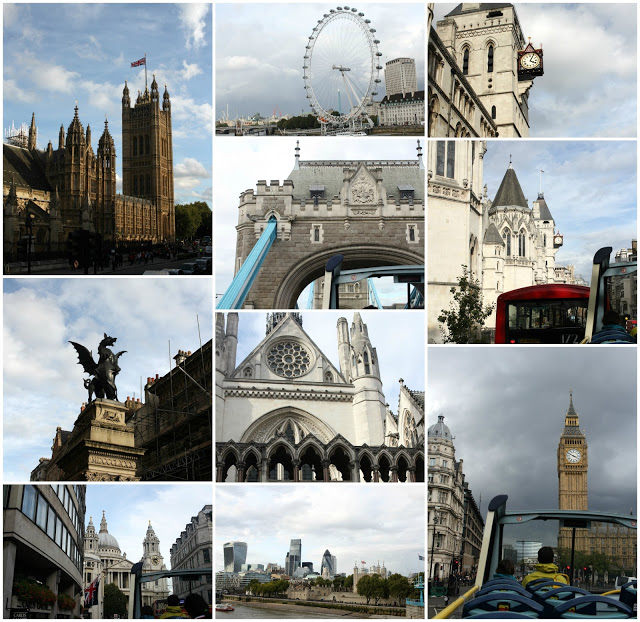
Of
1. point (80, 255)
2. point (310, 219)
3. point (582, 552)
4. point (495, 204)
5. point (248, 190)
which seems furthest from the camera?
point (495, 204)

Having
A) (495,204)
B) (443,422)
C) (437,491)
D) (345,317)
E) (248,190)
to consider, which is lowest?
(437,491)

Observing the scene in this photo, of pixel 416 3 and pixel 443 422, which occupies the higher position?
pixel 416 3

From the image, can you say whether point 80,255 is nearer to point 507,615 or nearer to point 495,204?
point 507,615

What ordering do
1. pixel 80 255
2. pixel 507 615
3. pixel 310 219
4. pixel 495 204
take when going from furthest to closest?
pixel 495 204
pixel 310 219
pixel 80 255
pixel 507 615

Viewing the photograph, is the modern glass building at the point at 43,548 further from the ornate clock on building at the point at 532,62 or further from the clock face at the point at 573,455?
the ornate clock on building at the point at 532,62

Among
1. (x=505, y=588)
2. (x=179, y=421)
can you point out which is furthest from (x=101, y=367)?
(x=505, y=588)

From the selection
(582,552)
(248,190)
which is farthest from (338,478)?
(248,190)

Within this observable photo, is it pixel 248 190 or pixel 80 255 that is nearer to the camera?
pixel 80 255

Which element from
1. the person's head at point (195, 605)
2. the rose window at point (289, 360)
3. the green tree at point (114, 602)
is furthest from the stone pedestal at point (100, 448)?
the rose window at point (289, 360)
